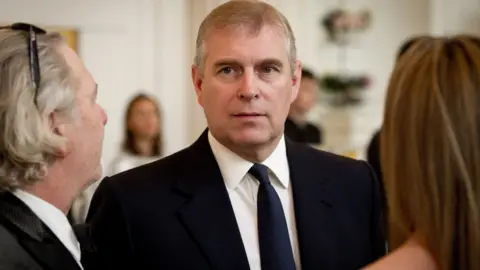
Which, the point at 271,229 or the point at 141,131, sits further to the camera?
the point at 141,131

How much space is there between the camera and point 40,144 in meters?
1.10

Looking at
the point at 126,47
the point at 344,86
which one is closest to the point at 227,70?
the point at 126,47

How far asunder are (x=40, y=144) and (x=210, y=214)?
0.45m

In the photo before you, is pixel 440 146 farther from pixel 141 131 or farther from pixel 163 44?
pixel 163 44

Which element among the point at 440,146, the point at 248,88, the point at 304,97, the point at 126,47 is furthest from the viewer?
the point at 126,47

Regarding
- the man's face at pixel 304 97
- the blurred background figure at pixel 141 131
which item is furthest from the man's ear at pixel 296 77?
the blurred background figure at pixel 141 131

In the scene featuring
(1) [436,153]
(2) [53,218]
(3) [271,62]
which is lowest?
(2) [53,218]

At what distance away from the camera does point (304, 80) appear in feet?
13.1

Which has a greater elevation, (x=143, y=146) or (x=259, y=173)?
(x=259, y=173)

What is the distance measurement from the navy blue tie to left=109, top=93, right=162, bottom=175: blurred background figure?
262 centimetres

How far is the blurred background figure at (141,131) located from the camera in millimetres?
4074

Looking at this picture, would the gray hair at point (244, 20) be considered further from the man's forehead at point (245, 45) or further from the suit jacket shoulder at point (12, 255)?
the suit jacket shoulder at point (12, 255)

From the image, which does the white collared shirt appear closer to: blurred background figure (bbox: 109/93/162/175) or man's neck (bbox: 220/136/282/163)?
man's neck (bbox: 220/136/282/163)

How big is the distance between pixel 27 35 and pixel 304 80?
9.70 ft
